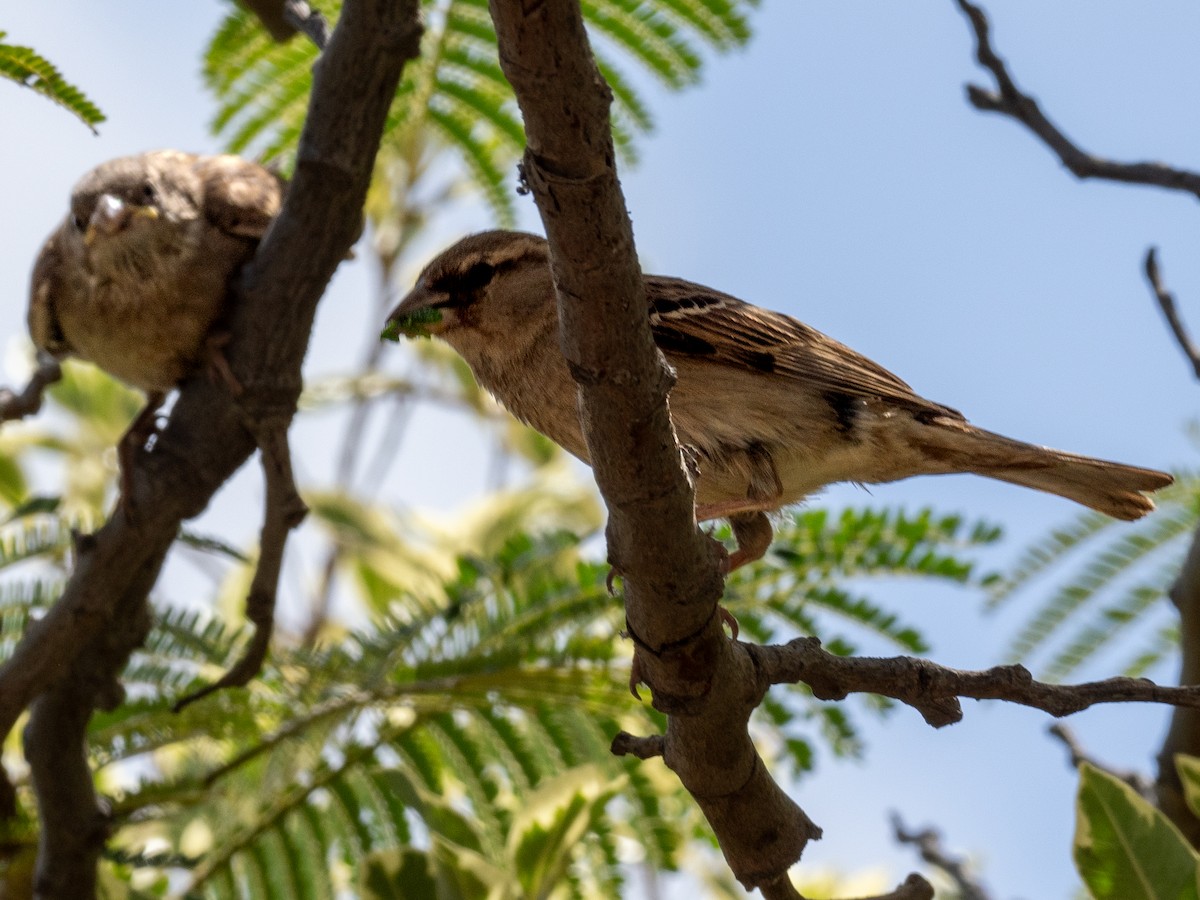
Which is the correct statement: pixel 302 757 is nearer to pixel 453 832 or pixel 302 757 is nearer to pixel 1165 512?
pixel 453 832

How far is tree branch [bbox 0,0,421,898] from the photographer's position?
10.7 ft

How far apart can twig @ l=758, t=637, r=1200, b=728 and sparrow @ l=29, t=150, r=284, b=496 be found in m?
1.98

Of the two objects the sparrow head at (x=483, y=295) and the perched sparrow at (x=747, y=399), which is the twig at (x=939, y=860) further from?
the sparrow head at (x=483, y=295)

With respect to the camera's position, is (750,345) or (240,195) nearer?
(750,345)

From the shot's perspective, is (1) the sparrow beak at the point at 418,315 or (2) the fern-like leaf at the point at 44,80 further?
(1) the sparrow beak at the point at 418,315

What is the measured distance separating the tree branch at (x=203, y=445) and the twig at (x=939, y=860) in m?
2.33

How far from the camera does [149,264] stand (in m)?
4.15

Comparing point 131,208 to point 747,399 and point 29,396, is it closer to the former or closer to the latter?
point 29,396

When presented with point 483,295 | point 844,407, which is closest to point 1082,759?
point 844,407

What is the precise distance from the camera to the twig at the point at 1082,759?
146 inches

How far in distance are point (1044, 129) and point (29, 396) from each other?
9.70ft

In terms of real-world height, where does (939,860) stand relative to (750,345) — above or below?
below

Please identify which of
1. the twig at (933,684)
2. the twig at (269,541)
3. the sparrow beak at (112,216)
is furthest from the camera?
the sparrow beak at (112,216)

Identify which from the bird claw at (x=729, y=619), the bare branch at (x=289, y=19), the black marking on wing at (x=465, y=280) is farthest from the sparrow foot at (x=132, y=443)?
the bird claw at (x=729, y=619)
